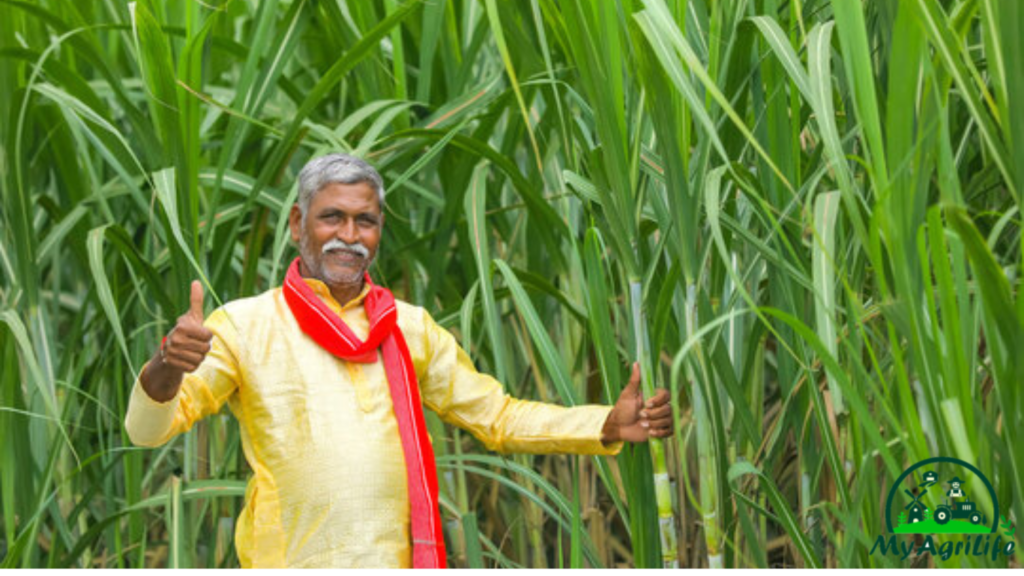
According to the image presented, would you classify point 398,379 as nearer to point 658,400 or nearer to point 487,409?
point 487,409

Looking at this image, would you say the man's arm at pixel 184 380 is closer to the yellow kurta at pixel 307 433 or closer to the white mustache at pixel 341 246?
the yellow kurta at pixel 307 433

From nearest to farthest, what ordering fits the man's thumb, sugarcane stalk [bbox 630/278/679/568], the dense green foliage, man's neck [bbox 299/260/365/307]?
the dense green foliage < the man's thumb < sugarcane stalk [bbox 630/278/679/568] < man's neck [bbox 299/260/365/307]

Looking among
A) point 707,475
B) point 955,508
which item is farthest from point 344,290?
point 955,508

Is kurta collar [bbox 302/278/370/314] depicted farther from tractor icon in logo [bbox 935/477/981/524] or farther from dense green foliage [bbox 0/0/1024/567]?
tractor icon in logo [bbox 935/477/981/524]

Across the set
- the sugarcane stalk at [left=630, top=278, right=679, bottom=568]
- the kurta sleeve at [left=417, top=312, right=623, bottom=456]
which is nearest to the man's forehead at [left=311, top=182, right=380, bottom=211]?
the kurta sleeve at [left=417, top=312, right=623, bottom=456]

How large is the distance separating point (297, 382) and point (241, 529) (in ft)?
0.59

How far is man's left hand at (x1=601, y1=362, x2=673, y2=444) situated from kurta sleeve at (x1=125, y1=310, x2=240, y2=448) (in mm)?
421

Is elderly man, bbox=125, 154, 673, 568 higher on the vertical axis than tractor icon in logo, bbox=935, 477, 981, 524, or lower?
higher

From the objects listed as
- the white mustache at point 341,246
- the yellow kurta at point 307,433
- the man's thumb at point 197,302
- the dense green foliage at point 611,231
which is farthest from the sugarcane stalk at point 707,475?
the man's thumb at point 197,302

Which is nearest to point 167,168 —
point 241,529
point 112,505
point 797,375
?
point 241,529

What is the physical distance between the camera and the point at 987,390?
4.60 ft

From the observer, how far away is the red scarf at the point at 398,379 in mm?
1350

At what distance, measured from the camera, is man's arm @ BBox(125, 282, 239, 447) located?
1222mm

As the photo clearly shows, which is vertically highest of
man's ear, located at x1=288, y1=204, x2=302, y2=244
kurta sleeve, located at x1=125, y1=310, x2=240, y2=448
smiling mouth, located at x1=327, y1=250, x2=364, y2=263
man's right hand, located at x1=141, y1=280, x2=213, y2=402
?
man's ear, located at x1=288, y1=204, x2=302, y2=244
